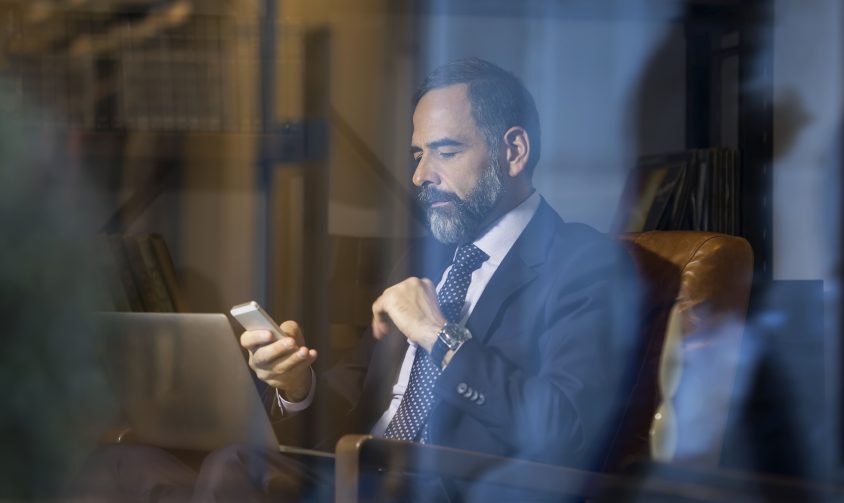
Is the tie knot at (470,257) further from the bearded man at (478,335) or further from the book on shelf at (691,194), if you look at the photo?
the book on shelf at (691,194)

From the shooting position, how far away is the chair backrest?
1.16 m

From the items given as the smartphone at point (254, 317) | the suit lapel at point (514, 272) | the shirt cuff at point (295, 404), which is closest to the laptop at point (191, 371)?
the smartphone at point (254, 317)

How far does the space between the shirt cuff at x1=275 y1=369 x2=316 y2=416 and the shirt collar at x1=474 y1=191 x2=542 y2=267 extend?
32 centimetres

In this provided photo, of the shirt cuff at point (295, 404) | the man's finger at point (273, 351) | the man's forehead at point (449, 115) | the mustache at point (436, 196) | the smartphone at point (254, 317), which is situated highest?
the man's forehead at point (449, 115)

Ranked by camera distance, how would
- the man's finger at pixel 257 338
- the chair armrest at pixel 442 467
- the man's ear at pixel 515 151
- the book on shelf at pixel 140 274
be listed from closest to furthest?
the chair armrest at pixel 442 467, the man's finger at pixel 257 338, the man's ear at pixel 515 151, the book on shelf at pixel 140 274

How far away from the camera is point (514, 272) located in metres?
1.23

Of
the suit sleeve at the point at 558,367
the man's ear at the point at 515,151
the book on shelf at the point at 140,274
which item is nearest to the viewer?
the suit sleeve at the point at 558,367

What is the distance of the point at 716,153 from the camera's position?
7.11ft

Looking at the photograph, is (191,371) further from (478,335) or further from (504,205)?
(504,205)

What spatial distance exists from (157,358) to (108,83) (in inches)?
46.2

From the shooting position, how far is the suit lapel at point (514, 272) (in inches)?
→ 47.7

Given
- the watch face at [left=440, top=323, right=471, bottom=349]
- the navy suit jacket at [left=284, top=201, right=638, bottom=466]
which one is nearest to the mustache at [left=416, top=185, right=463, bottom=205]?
the navy suit jacket at [left=284, top=201, right=638, bottom=466]

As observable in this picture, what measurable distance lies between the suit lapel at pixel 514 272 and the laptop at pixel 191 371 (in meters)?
0.29

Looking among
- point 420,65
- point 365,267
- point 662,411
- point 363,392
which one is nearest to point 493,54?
point 420,65
